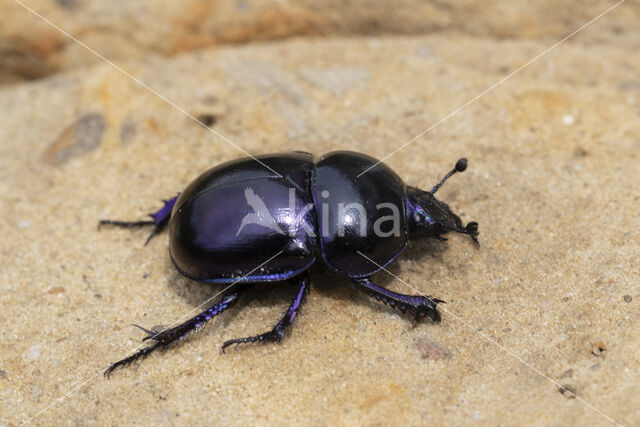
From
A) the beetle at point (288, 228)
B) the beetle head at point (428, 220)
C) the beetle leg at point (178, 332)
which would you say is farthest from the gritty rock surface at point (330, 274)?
the beetle head at point (428, 220)

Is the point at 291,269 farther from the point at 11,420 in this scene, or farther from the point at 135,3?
the point at 135,3

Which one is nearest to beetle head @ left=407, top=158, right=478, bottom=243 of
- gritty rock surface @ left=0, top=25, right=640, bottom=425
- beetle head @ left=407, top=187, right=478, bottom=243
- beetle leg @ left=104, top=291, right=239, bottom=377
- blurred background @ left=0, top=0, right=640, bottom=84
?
beetle head @ left=407, top=187, right=478, bottom=243

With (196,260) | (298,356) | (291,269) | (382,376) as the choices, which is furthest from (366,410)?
(196,260)

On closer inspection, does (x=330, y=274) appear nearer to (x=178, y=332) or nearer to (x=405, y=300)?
(x=405, y=300)

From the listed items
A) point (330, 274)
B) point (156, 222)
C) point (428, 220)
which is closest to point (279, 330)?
point (330, 274)

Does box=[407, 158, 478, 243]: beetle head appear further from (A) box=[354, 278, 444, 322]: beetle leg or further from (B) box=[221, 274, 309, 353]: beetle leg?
(B) box=[221, 274, 309, 353]: beetle leg
